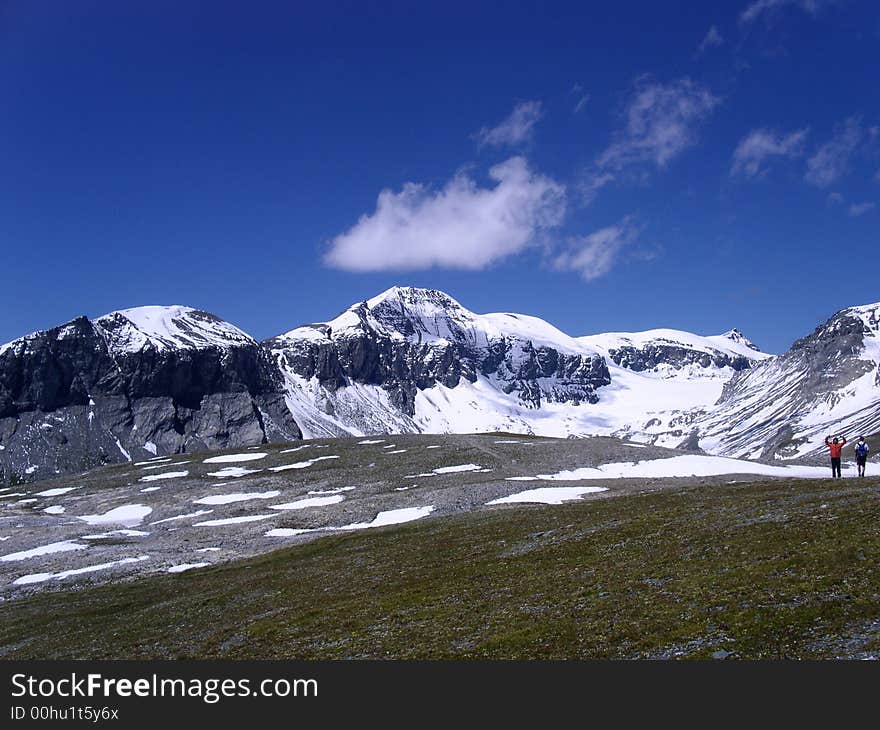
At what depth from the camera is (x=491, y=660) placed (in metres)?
22.4

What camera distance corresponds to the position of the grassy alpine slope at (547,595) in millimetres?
21938

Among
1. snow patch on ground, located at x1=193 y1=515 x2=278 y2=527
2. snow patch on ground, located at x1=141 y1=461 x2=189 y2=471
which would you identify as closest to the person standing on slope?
snow patch on ground, located at x1=193 y1=515 x2=278 y2=527

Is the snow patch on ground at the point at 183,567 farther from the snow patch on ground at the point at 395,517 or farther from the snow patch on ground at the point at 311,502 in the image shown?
the snow patch on ground at the point at 311,502

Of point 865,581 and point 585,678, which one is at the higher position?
point 865,581

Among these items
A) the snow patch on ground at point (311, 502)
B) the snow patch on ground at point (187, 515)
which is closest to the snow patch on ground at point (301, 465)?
the snow patch on ground at point (311, 502)

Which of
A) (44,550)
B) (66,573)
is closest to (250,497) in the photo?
(44,550)

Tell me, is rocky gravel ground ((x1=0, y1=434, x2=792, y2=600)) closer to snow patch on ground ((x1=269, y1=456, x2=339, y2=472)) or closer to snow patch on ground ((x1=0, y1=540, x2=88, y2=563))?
snow patch on ground ((x1=0, y1=540, x2=88, y2=563))

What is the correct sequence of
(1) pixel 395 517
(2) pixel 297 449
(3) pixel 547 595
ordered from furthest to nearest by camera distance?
(2) pixel 297 449
(1) pixel 395 517
(3) pixel 547 595

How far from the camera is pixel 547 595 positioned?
28.9 m

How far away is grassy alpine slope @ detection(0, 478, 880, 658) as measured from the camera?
72.0 ft

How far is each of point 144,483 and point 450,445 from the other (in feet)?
152

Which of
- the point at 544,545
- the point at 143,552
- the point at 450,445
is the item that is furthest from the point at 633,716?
the point at 450,445

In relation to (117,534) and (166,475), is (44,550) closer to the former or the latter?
(117,534)

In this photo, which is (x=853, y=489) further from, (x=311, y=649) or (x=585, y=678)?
(x=311, y=649)
